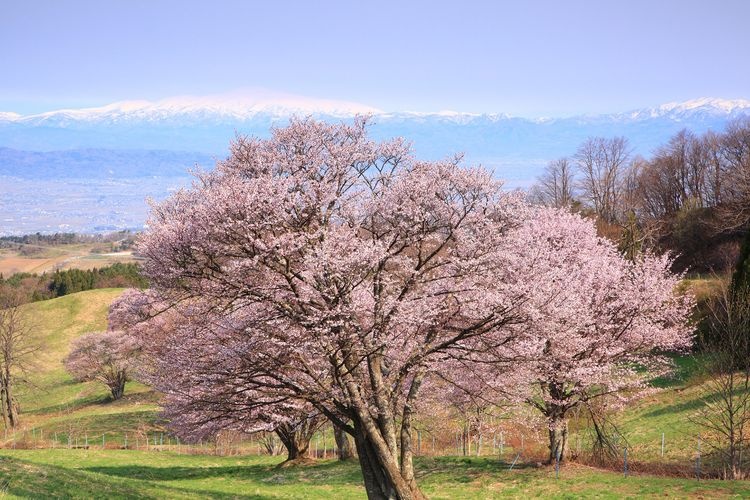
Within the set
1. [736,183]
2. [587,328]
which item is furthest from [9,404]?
[736,183]

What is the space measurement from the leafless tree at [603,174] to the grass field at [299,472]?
59.6m

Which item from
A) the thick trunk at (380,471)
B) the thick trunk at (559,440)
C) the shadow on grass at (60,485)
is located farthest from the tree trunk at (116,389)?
the thick trunk at (380,471)

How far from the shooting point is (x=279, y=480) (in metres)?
32.7

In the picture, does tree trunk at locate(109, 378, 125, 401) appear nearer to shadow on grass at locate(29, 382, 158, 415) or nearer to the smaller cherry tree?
the smaller cherry tree

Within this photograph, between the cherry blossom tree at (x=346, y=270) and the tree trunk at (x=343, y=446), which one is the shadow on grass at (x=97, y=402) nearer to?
the tree trunk at (x=343, y=446)

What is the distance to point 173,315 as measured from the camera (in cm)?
4741

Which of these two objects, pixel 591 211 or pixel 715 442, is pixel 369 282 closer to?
pixel 715 442

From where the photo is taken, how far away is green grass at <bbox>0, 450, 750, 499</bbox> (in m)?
22.0

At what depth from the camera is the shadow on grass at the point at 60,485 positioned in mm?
18906

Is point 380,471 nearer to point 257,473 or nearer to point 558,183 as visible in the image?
point 257,473

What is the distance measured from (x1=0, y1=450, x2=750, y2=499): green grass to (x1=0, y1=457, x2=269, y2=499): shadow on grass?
3 cm

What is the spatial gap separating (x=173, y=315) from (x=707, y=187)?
8389cm

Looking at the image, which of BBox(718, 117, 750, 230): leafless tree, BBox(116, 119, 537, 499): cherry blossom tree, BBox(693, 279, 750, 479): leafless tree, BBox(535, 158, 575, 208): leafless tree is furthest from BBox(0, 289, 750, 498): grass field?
BBox(535, 158, 575, 208): leafless tree

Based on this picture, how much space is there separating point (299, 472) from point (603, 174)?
99786 mm
